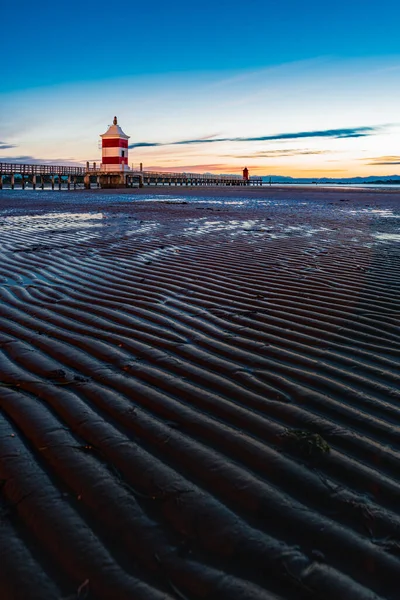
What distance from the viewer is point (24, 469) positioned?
95.7 inches

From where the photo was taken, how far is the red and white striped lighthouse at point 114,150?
53375mm

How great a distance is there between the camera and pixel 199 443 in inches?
106

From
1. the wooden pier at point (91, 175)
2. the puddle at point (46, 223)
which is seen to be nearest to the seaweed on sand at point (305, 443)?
the puddle at point (46, 223)

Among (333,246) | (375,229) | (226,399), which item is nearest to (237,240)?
(333,246)

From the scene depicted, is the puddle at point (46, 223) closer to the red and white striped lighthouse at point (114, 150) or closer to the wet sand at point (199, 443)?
the wet sand at point (199, 443)

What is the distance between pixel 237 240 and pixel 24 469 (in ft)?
29.0

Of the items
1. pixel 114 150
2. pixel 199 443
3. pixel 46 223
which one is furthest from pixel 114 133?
pixel 199 443

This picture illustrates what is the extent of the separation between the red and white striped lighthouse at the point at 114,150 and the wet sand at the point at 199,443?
50.1 m

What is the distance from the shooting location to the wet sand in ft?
6.10

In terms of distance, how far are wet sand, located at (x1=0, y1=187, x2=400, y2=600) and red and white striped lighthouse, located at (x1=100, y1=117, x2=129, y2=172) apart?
50.1m

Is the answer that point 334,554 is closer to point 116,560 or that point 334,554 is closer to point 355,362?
point 116,560

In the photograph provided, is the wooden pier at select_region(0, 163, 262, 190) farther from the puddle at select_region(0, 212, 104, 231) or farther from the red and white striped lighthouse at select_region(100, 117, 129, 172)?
the puddle at select_region(0, 212, 104, 231)

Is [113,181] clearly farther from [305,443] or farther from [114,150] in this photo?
[305,443]

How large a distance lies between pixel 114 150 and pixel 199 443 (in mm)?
54264
